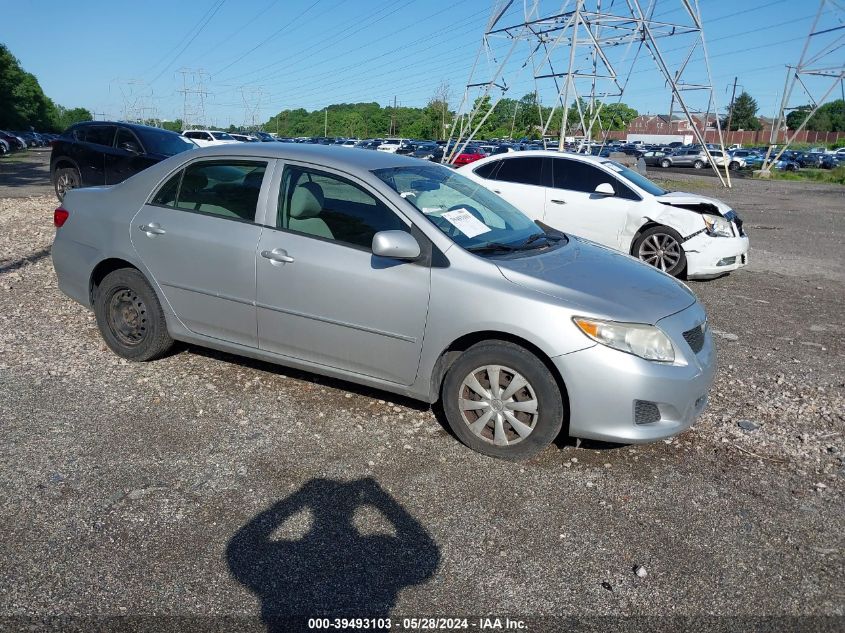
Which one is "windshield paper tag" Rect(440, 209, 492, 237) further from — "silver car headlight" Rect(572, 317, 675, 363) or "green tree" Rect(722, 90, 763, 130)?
"green tree" Rect(722, 90, 763, 130)

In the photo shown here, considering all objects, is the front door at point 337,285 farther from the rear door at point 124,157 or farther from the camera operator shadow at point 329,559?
the rear door at point 124,157

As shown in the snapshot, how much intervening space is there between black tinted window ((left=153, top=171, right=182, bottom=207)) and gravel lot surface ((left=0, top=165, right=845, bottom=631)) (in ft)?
4.03

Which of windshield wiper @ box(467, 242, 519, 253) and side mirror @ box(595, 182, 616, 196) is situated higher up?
side mirror @ box(595, 182, 616, 196)

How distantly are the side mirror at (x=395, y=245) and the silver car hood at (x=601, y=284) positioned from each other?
51cm

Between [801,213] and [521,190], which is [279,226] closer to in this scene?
[521,190]

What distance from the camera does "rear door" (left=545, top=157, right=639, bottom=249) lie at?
9.57 metres

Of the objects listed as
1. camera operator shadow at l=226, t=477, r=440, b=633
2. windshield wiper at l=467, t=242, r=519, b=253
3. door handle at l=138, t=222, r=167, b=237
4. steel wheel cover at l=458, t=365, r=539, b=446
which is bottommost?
camera operator shadow at l=226, t=477, r=440, b=633

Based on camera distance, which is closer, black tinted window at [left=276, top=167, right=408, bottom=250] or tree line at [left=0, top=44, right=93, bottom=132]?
black tinted window at [left=276, top=167, right=408, bottom=250]

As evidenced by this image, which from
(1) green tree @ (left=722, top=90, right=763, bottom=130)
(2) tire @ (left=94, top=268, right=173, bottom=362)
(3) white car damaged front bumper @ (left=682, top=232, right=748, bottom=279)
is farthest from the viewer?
(1) green tree @ (left=722, top=90, right=763, bottom=130)

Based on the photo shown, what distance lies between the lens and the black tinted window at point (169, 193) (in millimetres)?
5031

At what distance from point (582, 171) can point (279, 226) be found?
6.39 metres

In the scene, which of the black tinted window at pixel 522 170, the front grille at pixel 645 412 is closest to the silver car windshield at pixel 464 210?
the front grille at pixel 645 412

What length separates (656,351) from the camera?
385 cm

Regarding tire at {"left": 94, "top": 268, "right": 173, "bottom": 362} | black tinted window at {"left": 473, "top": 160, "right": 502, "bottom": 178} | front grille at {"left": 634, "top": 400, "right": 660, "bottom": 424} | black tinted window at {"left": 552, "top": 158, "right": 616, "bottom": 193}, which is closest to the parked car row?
black tinted window at {"left": 473, "top": 160, "right": 502, "bottom": 178}
